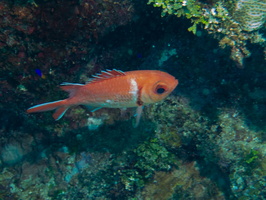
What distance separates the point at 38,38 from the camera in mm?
3846

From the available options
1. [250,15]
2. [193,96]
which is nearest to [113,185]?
[193,96]

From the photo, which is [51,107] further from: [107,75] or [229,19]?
[229,19]

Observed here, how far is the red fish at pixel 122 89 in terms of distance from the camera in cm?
308

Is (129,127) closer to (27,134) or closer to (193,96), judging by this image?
(193,96)

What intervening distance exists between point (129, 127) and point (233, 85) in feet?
Answer: 10.2

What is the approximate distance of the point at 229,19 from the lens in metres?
4.21

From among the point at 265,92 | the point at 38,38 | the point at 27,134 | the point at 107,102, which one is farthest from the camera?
the point at 27,134

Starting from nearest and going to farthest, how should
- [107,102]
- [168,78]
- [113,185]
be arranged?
[168,78]
[107,102]
[113,185]

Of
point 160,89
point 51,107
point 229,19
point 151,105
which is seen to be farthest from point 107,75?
point 229,19

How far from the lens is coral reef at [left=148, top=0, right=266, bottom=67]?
403 centimetres

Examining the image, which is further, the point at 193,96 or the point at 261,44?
the point at 193,96

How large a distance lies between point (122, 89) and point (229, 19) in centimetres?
317

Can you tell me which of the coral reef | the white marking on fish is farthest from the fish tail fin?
the coral reef

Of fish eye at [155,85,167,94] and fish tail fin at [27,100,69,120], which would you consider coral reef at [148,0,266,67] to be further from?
fish tail fin at [27,100,69,120]
